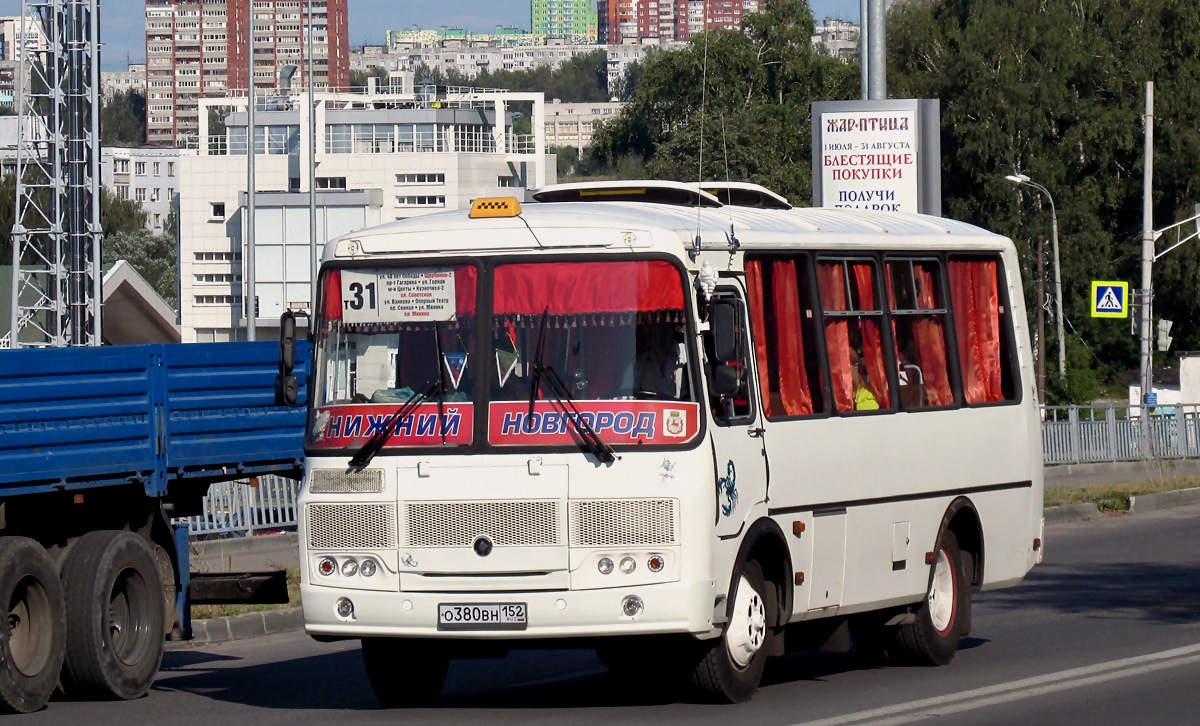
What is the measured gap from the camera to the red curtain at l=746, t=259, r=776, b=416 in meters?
10.1

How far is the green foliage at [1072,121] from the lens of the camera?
6600 cm

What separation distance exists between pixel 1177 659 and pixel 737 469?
11.5ft

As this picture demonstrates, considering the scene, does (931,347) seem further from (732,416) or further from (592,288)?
(592,288)

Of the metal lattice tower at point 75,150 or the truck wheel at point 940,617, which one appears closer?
the truck wheel at point 940,617

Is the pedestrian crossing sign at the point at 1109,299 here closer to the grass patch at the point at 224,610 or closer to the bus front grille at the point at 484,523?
the grass patch at the point at 224,610

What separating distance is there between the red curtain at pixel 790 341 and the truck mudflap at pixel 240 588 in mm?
3269

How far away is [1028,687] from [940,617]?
1569 millimetres

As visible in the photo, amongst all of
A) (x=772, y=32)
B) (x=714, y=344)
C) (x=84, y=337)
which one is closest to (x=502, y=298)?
(x=714, y=344)

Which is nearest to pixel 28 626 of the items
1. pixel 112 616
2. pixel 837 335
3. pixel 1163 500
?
pixel 112 616

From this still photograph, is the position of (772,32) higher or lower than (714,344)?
higher

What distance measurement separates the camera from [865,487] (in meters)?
10.9

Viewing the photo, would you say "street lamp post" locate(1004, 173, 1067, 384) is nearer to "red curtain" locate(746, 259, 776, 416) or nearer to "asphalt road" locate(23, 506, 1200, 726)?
"asphalt road" locate(23, 506, 1200, 726)

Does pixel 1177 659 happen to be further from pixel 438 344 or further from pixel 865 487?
pixel 438 344

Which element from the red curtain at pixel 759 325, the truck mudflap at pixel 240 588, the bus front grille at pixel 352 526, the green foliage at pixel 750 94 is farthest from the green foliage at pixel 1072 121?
the bus front grille at pixel 352 526
